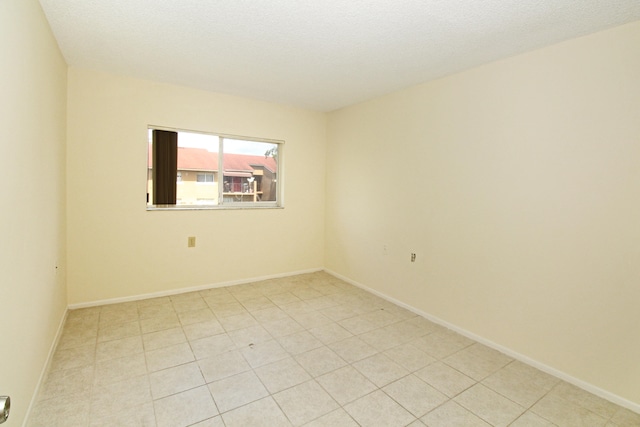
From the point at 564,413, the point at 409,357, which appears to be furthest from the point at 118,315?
the point at 564,413

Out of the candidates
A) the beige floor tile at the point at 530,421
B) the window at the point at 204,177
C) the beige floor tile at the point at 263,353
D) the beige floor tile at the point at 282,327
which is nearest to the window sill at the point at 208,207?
the window at the point at 204,177

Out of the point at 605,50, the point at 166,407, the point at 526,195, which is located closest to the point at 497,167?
the point at 526,195

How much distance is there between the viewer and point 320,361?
7.63ft

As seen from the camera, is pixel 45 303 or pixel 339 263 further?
pixel 339 263

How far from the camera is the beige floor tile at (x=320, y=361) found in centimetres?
222

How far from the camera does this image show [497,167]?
2539 mm

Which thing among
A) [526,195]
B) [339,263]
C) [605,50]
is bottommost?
[339,263]

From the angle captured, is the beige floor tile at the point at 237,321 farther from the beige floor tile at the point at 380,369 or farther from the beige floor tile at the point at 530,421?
the beige floor tile at the point at 530,421

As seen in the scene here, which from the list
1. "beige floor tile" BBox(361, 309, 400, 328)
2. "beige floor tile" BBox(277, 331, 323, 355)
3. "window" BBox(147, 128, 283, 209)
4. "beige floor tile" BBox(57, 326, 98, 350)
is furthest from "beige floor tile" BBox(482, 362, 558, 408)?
"window" BBox(147, 128, 283, 209)

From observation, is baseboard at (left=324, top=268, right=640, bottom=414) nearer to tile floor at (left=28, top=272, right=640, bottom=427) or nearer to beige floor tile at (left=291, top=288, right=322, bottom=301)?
tile floor at (left=28, top=272, right=640, bottom=427)

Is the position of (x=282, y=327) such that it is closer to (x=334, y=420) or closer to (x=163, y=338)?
(x=163, y=338)

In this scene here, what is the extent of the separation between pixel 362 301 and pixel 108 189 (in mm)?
2941

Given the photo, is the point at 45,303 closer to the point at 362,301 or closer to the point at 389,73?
the point at 362,301

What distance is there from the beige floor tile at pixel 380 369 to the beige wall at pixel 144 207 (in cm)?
221
